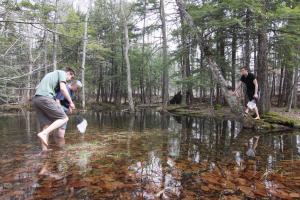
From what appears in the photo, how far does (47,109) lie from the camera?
536 cm

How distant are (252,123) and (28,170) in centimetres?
705

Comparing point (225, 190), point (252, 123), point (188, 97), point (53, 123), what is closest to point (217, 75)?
point (252, 123)

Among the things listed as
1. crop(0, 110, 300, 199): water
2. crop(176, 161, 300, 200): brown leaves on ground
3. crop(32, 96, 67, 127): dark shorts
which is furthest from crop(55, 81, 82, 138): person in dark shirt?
crop(176, 161, 300, 200): brown leaves on ground

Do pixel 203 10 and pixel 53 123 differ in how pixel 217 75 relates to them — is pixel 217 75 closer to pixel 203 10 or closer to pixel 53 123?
pixel 203 10

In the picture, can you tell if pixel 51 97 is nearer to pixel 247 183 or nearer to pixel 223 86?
pixel 247 183

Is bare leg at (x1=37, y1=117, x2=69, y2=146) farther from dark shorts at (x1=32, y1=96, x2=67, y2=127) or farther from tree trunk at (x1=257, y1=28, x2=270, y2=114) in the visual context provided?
tree trunk at (x1=257, y1=28, x2=270, y2=114)

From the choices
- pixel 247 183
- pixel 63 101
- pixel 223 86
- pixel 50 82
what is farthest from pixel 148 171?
pixel 223 86

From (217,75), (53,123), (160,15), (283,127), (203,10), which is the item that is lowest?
(283,127)

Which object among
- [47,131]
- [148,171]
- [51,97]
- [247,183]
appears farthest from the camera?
[51,97]

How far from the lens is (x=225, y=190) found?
311cm

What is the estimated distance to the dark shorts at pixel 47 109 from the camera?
5285mm

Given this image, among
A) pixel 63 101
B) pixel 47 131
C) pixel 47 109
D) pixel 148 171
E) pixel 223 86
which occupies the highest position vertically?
pixel 223 86

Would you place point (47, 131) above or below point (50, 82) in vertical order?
below

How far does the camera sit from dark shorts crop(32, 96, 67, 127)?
5.29 m
